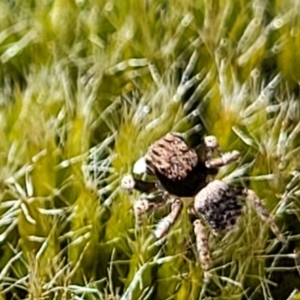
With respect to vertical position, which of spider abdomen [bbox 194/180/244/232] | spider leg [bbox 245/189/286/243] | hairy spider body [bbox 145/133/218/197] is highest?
hairy spider body [bbox 145/133/218/197]

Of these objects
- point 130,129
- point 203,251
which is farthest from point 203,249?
point 130,129

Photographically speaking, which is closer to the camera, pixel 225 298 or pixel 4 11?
pixel 225 298

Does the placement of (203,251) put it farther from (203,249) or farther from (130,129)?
(130,129)

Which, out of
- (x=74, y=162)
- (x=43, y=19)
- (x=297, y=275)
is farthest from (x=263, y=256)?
(x=43, y=19)

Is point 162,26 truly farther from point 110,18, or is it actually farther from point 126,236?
point 126,236
